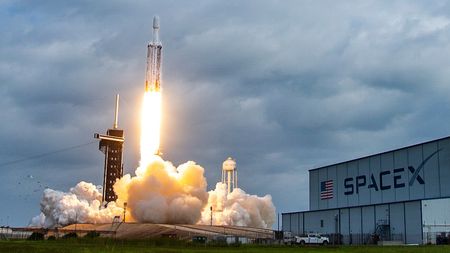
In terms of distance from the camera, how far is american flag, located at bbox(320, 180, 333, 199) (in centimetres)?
11256

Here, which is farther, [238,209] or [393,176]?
[238,209]

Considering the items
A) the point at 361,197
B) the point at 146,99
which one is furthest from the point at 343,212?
the point at 146,99

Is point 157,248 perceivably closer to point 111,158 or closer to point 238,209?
point 238,209

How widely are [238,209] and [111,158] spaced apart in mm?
39201

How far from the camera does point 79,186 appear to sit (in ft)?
502

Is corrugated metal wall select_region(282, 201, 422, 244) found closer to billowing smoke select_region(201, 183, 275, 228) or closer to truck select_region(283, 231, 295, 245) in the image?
truck select_region(283, 231, 295, 245)

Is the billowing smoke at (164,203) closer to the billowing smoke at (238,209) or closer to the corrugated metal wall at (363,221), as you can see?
the billowing smoke at (238,209)

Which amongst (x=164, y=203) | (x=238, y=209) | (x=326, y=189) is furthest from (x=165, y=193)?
(x=326, y=189)

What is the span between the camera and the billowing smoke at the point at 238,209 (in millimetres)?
132500

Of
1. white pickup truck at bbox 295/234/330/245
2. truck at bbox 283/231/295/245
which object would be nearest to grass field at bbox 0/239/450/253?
white pickup truck at bbox 295/234/330/245

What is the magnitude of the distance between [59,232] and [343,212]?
155 feet

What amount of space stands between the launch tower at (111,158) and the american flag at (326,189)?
6043 cm

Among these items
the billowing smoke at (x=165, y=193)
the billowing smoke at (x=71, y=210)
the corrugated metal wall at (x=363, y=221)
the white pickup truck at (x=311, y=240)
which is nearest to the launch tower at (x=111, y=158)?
the billowing smoke at (x=71, y=210)

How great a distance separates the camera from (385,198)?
9731 cm
